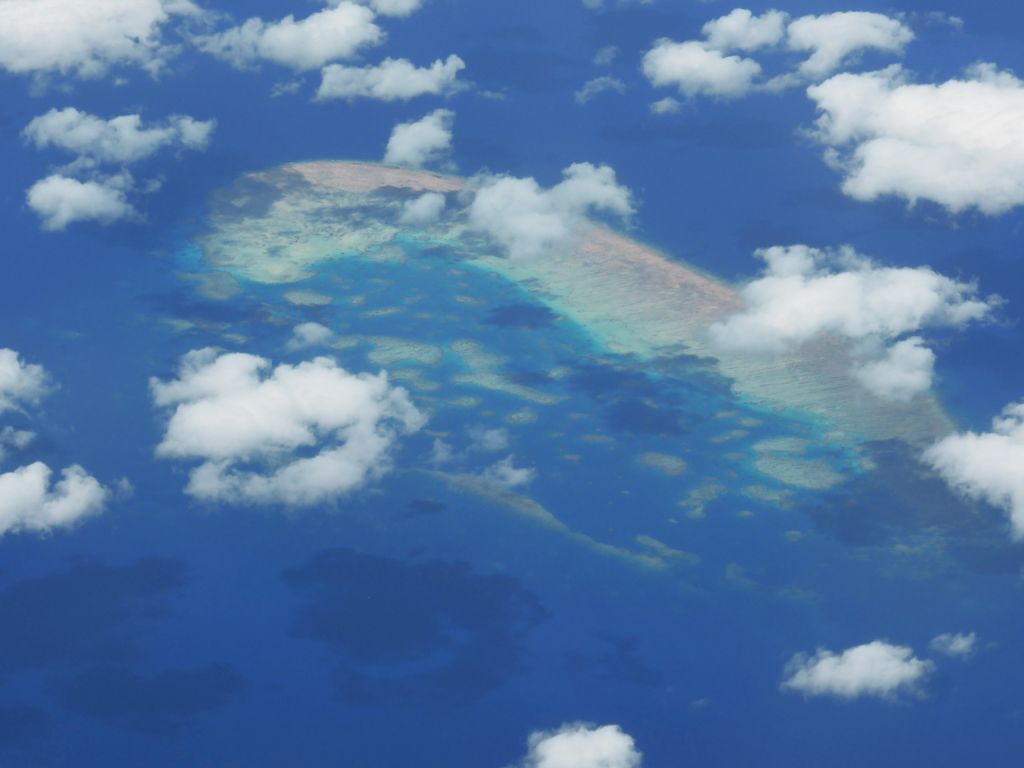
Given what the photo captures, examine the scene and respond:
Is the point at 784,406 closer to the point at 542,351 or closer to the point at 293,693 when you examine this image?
the point at 542,351

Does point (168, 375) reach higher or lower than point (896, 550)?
higher

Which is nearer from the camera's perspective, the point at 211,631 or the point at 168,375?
the point at 211,631

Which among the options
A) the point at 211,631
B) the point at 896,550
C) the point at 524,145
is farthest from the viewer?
the point at 524,145

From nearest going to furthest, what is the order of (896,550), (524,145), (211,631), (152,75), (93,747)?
(93,747)
(211,631)
(896,550)
(524,145)
(152,75)

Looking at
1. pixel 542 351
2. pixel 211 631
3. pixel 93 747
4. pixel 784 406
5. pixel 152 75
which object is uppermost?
pixel 152 75

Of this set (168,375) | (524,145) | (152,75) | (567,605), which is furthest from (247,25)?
(567,605)

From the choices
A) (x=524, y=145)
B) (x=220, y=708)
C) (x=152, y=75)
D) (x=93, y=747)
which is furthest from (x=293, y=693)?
(x=152, y=75)

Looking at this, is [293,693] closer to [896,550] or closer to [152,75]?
[896,550]

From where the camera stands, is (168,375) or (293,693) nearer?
(293,693)

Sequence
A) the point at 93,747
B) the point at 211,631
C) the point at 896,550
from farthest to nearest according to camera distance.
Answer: the point at 896,550 → the point at 211,631 → the point at 93,747
